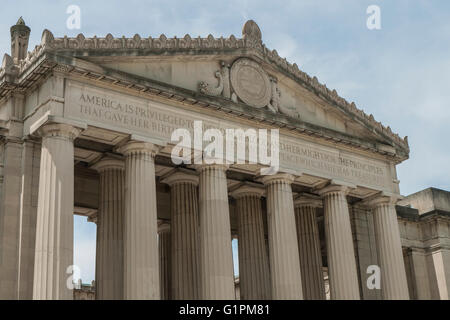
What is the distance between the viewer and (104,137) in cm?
3969

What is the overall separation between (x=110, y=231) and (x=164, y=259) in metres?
9.81

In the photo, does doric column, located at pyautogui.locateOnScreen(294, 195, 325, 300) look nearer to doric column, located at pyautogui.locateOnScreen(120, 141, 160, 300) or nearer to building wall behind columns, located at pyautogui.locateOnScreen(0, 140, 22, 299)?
doric column, located at pyautogui.locateOnScreen(120, 141, 160, 300)

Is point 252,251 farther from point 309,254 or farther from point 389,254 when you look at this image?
point 389,254

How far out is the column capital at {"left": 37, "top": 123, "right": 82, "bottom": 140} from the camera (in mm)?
36438

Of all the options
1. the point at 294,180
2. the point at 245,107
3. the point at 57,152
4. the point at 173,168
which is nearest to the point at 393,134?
the point at 294,180

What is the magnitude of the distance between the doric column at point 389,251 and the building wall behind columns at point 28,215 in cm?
2538

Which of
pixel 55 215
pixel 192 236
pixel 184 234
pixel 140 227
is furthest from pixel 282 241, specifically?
pixel 55 215

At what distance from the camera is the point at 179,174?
155 feet

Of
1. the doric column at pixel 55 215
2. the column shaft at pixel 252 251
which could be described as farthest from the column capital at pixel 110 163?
the column shaft at pixel 252 251

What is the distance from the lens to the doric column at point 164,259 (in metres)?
50.2

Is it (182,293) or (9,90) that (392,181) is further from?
(9,90)

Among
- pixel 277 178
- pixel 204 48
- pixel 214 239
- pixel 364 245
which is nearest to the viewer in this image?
pixel 214 239

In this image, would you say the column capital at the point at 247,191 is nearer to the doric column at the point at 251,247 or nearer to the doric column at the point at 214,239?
the doric column at the point at 251,247

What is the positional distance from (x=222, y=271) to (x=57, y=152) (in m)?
11.8
